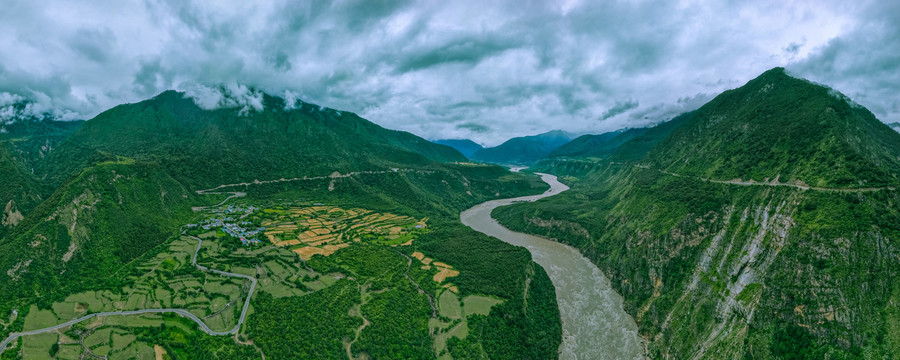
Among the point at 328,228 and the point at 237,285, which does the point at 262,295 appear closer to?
the point at 237,285

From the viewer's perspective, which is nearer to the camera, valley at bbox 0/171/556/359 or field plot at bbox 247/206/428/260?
valley at bbox 0/171/556/359

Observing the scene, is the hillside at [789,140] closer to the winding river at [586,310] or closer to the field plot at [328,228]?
the winding river at [586,310]

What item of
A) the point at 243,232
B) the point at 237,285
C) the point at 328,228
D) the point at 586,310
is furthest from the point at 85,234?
the point at 586,310

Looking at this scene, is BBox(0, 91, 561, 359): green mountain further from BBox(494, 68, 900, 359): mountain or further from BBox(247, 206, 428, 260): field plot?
BBox(494, 68, 900, 359): mountain

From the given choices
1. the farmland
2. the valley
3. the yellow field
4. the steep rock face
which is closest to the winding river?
the valley

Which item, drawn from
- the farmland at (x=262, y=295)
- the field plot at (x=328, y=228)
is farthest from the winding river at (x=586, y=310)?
the field plot at (x=328, y=228)
